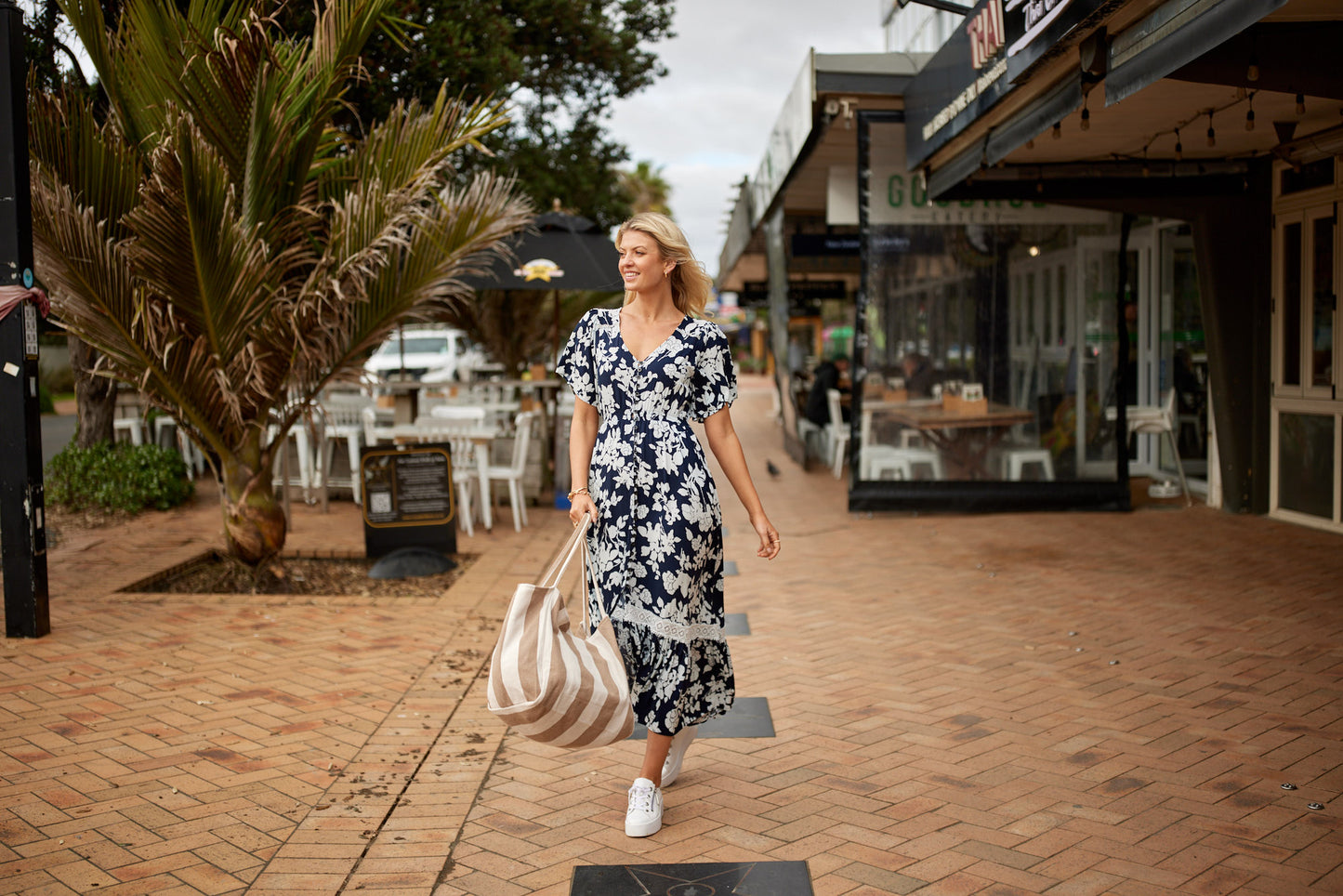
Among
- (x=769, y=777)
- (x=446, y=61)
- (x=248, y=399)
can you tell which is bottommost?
(x=769, y=777)

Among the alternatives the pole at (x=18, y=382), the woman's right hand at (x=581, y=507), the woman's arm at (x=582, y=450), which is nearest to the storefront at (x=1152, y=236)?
the woman's arm at (x=582, y=450)

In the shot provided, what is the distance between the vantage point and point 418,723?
14.3 ft

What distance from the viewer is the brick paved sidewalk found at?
3.13 meters

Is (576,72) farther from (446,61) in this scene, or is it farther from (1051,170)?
(1051,170)

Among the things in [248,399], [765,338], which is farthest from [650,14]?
[765,338]

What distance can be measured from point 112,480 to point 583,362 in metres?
7.54

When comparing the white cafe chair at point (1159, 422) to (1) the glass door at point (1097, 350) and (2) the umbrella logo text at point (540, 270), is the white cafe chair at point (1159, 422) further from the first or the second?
(2) the umbrella logo text at point (540, 270)

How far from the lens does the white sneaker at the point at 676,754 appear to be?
3637 mm

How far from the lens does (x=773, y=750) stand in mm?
4055

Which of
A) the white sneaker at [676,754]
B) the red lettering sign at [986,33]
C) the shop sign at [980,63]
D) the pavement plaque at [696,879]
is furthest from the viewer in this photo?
the red lettering sign at [986,33]

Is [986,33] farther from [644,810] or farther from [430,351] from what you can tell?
[430,351]

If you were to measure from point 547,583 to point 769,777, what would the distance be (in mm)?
1164

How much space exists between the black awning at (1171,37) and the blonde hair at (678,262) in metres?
1.91

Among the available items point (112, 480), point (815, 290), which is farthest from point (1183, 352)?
point (815, 290)
